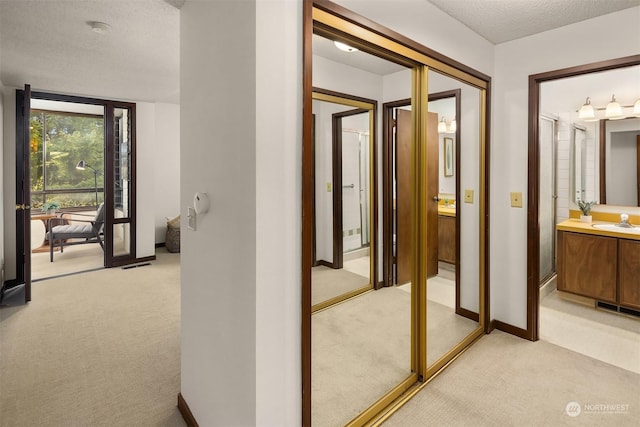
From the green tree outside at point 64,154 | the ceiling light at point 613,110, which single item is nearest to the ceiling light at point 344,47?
the ceiling light at point 613,110

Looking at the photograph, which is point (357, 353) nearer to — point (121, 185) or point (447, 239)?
point (447, 239)

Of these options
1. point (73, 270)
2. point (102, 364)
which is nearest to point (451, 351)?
point (102, 364)

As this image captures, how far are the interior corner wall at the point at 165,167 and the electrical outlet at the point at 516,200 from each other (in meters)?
5.29

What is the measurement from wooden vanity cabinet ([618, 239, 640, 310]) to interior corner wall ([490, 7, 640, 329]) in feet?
3.59

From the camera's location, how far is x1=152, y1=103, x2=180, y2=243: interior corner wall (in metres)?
5.95

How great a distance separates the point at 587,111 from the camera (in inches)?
145

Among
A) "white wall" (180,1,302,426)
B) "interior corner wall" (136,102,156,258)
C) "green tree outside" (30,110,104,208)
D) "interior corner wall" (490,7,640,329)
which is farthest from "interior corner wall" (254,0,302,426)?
"green tree outside" (30,110,104,208)

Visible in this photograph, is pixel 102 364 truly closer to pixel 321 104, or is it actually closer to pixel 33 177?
pixel 321 104

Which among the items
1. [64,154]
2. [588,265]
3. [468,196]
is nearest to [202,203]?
[468,196]

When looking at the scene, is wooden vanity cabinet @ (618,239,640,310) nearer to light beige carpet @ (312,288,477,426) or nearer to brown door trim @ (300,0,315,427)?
light beige carpet @ (312,288,477,426)

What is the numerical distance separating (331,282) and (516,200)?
174cm

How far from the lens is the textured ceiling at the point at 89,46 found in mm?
2178

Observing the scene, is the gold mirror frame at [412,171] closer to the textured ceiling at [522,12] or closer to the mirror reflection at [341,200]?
the mirror reflection at [341,200]
